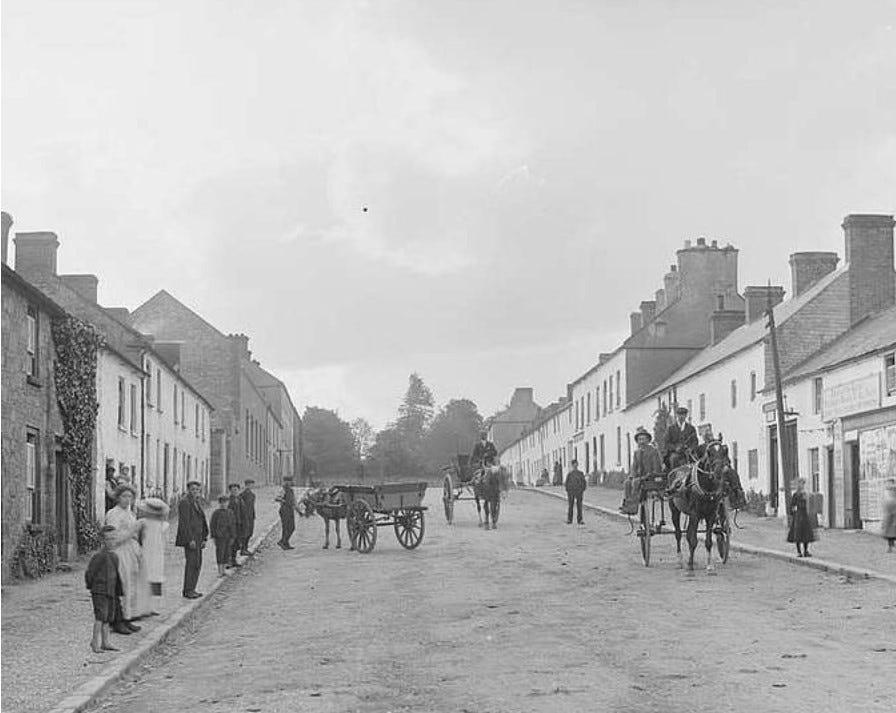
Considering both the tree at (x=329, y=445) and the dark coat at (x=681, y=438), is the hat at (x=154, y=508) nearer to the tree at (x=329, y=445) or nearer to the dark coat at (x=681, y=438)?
the dark coat at (x=681, y=438)

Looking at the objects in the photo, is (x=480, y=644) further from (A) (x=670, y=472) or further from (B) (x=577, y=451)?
(B) (x=577, y=451)

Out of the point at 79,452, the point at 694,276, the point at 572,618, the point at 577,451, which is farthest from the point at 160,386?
the point at 577,451

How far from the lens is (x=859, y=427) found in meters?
32.1

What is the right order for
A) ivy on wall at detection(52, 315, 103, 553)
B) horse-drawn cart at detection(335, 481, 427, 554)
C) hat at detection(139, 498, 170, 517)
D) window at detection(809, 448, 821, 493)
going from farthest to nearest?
window at detection(809, 448, 821, 493) → horse-drawn cart at detection(335, 481, 427, 554) → ivy on wall at detection(52, 315, 103, 553) → hat at detection(139, 498, 170, 517)

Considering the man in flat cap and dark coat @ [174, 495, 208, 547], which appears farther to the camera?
the man in flat cap

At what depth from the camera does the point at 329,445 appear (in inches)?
4931

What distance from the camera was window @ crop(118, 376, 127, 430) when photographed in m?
31.8

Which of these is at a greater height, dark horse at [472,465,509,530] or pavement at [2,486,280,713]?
dark horse at [472,465,509,530]

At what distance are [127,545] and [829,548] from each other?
16.8 m

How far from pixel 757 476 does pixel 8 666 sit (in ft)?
106

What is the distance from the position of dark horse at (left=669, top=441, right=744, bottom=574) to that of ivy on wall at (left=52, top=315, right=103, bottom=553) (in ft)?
36.6

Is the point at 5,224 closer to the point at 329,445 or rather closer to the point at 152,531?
the point at 152,531

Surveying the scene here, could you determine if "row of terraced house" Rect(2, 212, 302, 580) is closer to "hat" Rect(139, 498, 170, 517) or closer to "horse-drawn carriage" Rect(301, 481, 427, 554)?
"horse-drawn carriage" Rect(301, 481, 427, 554)

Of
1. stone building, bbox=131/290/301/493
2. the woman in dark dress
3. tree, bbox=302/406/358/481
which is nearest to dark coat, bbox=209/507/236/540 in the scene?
the woman in dark dress
